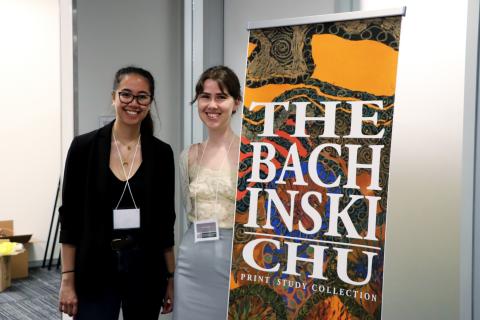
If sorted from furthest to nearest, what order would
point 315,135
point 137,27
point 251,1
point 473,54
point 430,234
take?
point 137,27
point 251,1
point 430,234
point 473,54
point 315,135

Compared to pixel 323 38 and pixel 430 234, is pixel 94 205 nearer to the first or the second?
pixel 323 38

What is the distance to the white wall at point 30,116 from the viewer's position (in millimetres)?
4258

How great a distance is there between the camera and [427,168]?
73.5 inches

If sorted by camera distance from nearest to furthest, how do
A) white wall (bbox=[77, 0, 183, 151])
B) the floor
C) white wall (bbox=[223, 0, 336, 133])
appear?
white wall (bbox=[223, 0, 336, 133]) < white wall (bbox=[77, 0, 183, 151]) < the floor

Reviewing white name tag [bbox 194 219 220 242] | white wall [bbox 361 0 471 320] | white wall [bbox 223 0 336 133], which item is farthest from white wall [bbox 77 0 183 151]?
white wall [bbox 361 0 471 320]

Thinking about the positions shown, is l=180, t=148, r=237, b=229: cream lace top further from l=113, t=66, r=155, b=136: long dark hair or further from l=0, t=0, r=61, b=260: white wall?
l=0, t=0, r=61, b=260: white wall

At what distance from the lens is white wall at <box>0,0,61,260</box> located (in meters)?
4.26

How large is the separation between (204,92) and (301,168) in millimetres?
451

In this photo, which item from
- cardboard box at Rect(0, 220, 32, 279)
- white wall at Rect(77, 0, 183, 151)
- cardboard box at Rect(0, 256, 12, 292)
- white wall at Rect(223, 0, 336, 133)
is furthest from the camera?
cardboard box at Rect(0, 220, 32, 279)

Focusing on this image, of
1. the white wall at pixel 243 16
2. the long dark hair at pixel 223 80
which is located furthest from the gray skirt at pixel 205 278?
the white wall at pixel 243 16

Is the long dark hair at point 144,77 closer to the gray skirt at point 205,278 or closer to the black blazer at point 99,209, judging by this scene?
the black blazer at point 99,209

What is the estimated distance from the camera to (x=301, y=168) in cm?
158

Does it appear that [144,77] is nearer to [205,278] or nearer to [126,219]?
[126,219]

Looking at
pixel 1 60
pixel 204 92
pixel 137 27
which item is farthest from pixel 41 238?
pixel 204 92
